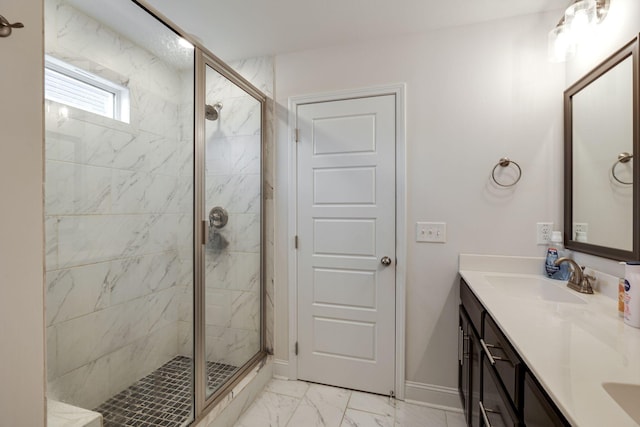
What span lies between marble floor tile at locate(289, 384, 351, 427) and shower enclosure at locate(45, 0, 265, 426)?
0.49 m

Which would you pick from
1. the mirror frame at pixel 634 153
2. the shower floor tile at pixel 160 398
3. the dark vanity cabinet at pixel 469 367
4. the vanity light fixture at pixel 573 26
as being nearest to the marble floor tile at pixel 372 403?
the dark vanity cabinet at pixel 469 367

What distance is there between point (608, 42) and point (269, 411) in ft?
9.25

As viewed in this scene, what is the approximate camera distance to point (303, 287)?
2229 mm

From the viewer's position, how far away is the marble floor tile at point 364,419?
1.78m

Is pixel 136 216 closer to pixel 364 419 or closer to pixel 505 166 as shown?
pixel 364 419

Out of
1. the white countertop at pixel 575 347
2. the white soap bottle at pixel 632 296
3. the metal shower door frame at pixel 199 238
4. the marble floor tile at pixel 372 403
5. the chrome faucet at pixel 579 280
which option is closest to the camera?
the white countertop at pixel 575 347

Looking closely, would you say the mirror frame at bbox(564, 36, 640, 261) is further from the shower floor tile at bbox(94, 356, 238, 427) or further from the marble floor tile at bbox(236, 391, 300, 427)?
the shower floor tile at bbox(94, 356, 238, 427)

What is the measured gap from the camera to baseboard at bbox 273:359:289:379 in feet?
7.46

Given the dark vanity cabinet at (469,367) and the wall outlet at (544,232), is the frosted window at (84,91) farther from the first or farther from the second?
the wall outlet at (544,232)

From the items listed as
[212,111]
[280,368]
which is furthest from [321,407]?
[212,111]

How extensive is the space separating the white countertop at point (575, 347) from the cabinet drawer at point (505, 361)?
2.0 inches

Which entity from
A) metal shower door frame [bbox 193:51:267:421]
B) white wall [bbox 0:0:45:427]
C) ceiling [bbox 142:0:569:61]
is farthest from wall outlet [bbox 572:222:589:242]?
white wall [bbox 0:0:45:427]

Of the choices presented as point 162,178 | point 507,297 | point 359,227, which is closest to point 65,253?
point 162,178

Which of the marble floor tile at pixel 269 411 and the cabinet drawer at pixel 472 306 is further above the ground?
the cabinet drawer at pixel 472 306
